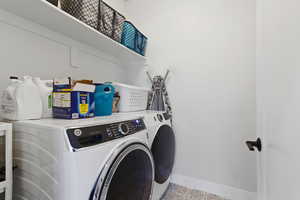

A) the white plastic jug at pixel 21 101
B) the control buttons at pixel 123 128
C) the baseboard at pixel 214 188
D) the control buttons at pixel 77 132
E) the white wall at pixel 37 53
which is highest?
the white wall at pixel 37 53

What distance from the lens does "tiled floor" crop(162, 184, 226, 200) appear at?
60.9 inches

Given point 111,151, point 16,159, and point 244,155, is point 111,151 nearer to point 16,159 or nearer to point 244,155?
point 16,159

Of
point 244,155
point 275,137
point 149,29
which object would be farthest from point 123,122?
point 149,29

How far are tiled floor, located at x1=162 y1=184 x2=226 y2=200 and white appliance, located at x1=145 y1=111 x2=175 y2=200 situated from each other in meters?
0.25

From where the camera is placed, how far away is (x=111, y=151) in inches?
28.8

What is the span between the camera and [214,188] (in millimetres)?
1617

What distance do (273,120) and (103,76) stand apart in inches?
65.8

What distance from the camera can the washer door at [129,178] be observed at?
26.5 inches

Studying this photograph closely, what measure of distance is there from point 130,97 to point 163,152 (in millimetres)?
622

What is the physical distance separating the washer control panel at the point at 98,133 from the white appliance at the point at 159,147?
0.26 m

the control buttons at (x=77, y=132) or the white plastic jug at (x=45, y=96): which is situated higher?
the white plastic jug at (x=45, y=96)

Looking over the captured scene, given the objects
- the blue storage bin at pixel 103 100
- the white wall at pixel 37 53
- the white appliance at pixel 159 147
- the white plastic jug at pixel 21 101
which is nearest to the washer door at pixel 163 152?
the white appliance at pixel 159 147

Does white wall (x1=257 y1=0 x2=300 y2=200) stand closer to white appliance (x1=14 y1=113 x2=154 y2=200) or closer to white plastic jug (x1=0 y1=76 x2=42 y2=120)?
white appliance (x1=14 y1=113 x2=154 y2=200)

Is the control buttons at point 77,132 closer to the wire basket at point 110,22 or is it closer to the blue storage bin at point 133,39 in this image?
the wire basket at point 110,22
